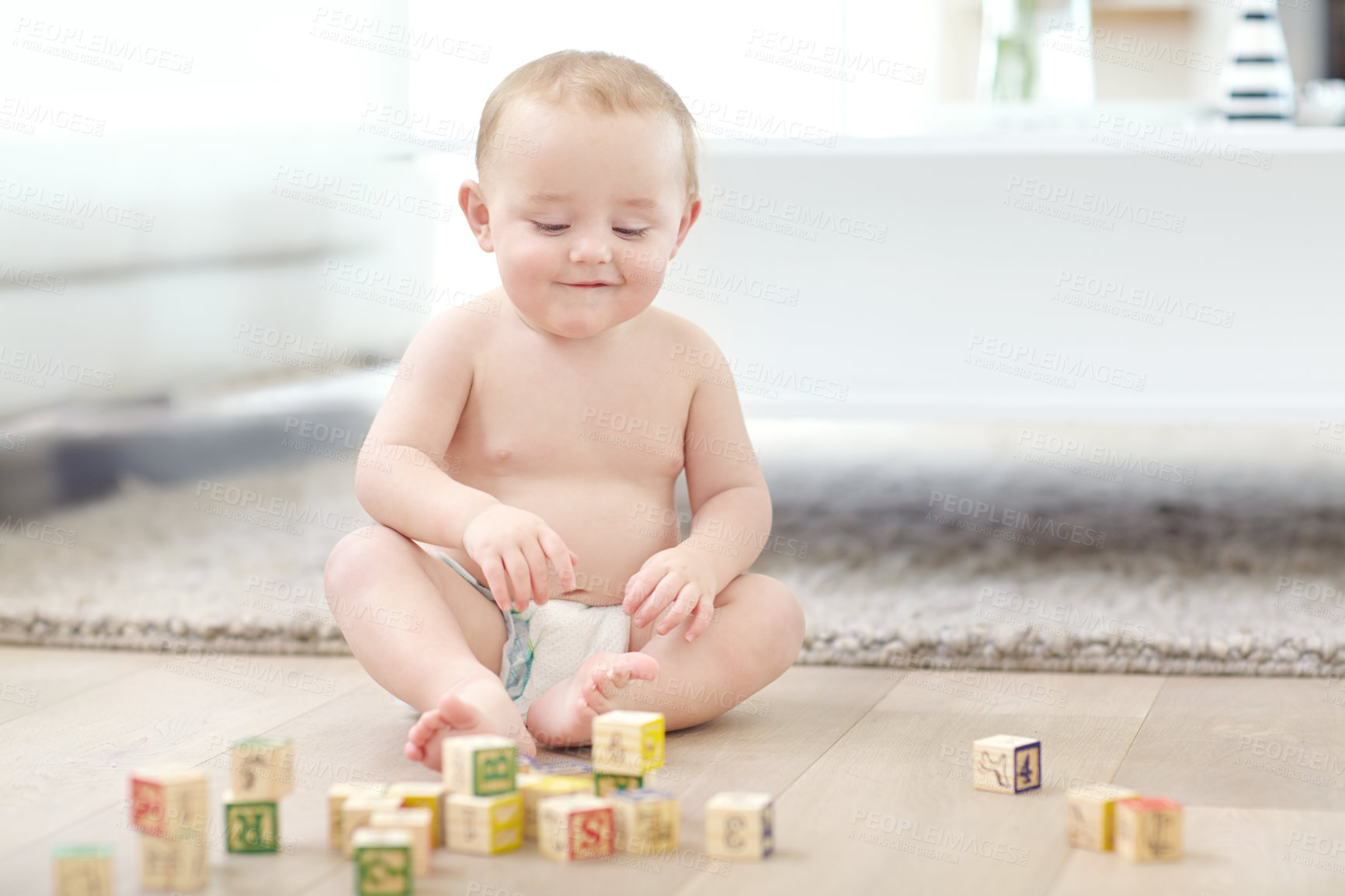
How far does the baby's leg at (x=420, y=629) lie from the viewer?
2.83ft

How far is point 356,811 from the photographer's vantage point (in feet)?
2.39

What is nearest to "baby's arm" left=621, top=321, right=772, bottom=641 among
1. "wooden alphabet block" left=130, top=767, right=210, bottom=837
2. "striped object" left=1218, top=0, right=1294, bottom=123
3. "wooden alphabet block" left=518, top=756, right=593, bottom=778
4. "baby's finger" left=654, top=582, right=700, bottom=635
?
"baby's finger" left=654, top=582, right=700, bottom=635

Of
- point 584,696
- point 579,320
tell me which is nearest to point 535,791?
point 584,696

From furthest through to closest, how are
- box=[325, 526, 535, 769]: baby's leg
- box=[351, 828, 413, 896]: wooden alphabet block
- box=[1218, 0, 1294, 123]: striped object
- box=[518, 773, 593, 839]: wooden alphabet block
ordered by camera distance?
box=[1218, 0, 1294, 123]: striped object, box=[325, 526, 535, 769]: baby's leg, box=[518, 773, 593, 839]: wooden alphabet block, box=[351, 828, 413, 896]: wooden alphabet block

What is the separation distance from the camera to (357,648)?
0.96m

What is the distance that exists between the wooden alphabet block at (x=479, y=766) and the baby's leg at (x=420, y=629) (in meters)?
0.08

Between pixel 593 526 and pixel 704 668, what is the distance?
0.47 feet

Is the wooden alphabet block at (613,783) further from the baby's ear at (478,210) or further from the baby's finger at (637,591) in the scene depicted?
the baby's ear at (478,210)

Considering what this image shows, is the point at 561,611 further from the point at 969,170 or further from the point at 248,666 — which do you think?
the point at 969,170

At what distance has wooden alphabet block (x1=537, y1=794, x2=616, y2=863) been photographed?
725 millimetres

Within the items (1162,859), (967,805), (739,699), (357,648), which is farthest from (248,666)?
(1162,859)

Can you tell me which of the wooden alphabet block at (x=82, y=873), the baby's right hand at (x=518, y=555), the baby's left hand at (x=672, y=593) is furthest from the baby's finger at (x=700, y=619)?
the wooden alphabet block at (x=82, y=873)

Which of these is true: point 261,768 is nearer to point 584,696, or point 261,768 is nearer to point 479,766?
point 479,766

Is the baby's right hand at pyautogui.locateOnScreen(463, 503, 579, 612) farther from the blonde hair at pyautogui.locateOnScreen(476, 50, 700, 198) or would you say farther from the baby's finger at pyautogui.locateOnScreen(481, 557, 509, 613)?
the blonde hair at pyautogui.locateOnScreen(476, 50, 700, 198)
